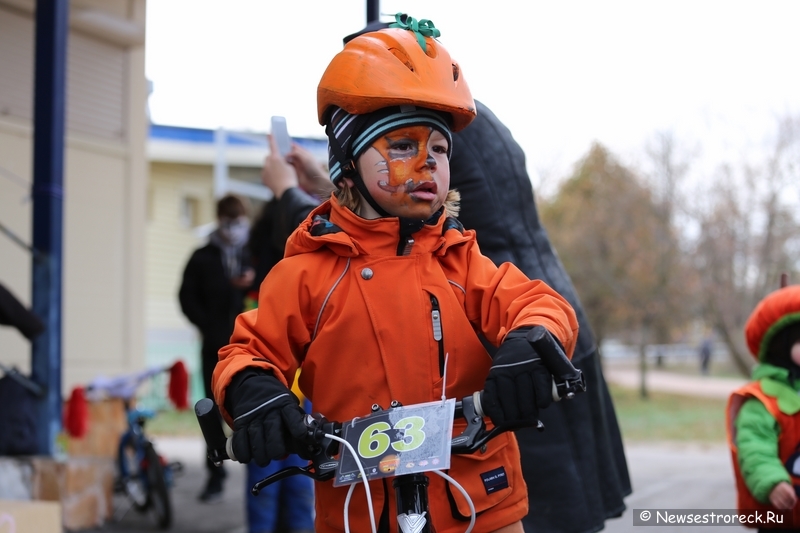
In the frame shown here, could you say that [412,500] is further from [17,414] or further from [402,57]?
[17,414]

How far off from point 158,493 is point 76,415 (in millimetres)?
872

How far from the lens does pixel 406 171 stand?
2.39m

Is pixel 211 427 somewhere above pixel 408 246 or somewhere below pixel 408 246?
below

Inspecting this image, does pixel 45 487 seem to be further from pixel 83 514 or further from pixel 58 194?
pixel 58 194

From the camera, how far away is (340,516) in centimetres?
234

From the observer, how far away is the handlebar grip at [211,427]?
210 cm

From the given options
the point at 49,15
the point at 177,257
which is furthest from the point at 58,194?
the point at 177,257

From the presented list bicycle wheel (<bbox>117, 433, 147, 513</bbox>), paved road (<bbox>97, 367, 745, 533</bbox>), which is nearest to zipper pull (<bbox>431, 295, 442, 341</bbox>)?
paved road (<bbox>97, 367, 745, 533</bbox>)

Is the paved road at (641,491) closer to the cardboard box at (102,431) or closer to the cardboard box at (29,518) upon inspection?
the cardboard box at (102,431)

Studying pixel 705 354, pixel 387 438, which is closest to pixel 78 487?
pixel 387 438

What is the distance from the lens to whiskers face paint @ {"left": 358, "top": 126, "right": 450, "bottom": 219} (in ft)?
7.87

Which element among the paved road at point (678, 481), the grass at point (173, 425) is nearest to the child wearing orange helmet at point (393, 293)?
the paved road at point (678, 481)

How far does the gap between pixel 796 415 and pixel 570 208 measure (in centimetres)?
2504

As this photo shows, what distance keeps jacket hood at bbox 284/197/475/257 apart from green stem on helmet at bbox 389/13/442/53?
47cm
